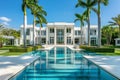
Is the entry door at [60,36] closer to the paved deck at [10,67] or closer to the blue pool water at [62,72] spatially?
the paved deck at [10,67]

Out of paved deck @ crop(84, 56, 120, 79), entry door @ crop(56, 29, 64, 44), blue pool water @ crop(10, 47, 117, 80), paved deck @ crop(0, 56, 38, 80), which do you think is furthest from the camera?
entry door @ crop(56, 29, 64, 44)

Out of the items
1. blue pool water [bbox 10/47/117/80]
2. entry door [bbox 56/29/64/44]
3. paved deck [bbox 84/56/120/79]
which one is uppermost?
entry door [bbox 56/29/64/44]

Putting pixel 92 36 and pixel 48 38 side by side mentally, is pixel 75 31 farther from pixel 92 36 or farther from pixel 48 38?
pixel 48 38

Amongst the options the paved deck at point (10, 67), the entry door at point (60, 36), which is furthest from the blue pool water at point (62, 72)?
the entry door at point (60, 36)

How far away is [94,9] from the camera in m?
30.0

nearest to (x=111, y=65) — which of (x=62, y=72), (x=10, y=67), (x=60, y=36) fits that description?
(x=62, y=72)

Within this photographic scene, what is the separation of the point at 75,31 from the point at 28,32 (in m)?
15.5

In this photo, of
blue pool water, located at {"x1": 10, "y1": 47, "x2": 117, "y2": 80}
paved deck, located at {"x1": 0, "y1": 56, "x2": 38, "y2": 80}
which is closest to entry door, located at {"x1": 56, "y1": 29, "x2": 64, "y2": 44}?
paved deck, located at {"x1": 0, "y1": 56, "x2": 38, "y2": 80}

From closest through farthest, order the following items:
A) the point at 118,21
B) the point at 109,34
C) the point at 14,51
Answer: the point at 14,51
the point at 118,21
the point at 109,34

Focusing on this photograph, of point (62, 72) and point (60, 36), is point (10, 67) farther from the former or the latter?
point (60, 36)

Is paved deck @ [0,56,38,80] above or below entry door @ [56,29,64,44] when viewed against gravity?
below

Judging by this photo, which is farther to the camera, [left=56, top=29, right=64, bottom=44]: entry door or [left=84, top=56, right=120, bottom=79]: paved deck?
[left=56, top=29, right=64, bottom=44]: entry door

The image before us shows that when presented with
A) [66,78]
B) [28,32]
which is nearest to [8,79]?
[66,78]

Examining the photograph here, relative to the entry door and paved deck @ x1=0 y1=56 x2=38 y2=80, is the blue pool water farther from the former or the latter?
the entry door
